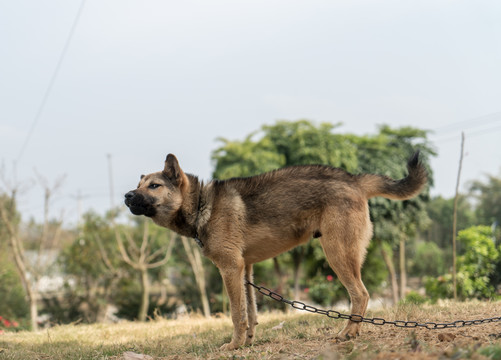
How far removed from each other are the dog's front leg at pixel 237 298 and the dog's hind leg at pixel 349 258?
1.10 metres

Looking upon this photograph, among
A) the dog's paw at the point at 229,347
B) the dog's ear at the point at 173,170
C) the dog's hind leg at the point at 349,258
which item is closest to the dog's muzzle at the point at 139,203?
the dog's ear at the point at 173,170

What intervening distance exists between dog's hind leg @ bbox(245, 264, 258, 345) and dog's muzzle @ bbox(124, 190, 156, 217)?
1.55 meters

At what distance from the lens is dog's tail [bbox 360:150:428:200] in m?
6.01

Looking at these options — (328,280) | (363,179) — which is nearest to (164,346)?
(363,179)

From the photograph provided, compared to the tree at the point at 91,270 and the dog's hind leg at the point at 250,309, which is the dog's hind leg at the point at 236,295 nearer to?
the dog's hind leg at the point at 250,309

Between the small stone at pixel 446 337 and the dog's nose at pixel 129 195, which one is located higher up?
the dog's nose at pixel 129 195

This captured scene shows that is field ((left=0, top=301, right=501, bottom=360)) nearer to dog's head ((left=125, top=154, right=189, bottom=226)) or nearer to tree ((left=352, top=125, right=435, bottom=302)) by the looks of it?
dog's head ((left=125, top=154, right=189, bottom=226))

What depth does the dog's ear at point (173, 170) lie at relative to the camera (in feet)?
20.1

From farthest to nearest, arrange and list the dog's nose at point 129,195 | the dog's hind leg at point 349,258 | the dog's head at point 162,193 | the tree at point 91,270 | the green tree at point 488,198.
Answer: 1. the green tree at point 488,198
2. the tree at point 91,270
3. the dog's head at point 162,193
4. the dog's nose at point 129,195
5. the dog's hind leg at point 349,258

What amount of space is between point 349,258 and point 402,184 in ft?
3.87

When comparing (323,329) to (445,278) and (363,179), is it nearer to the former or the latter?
(363,179)

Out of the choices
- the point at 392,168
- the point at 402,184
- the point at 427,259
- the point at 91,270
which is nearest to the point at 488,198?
the point at 427,259

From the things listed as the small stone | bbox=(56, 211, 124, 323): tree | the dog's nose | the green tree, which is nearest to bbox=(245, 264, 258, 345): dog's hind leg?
the dog's nose

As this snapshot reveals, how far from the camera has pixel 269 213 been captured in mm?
5980
